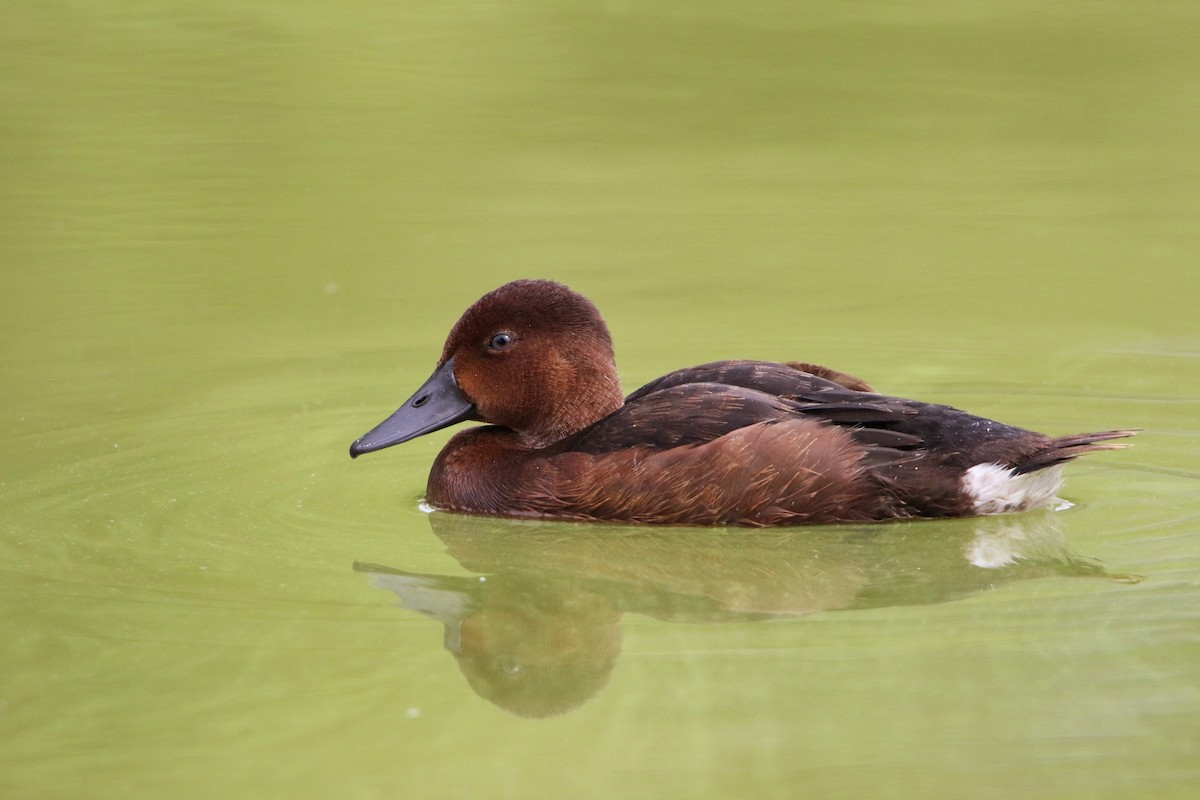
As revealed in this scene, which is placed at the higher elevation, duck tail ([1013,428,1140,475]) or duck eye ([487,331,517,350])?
duck eye ([487,331,517,350])

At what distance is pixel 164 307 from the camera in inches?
385

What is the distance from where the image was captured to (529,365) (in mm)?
6754

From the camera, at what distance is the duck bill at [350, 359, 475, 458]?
6781mm

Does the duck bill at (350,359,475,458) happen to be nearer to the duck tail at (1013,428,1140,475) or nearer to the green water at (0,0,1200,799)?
the green water at (0,0,1200,799)

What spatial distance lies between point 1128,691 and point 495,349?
2933 millimetres

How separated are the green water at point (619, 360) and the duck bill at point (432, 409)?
32cm

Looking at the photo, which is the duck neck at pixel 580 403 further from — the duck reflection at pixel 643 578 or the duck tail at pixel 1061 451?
the duck tail at pixel 1061 451

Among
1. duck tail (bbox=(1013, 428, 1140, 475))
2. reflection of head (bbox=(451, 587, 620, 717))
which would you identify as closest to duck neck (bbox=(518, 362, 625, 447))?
reflection of head (bbox=(451, 587, 620, 717))

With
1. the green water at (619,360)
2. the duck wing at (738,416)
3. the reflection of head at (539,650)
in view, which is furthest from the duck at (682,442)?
the reflection of head at (539,650)

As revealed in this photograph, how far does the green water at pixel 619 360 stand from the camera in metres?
4.54

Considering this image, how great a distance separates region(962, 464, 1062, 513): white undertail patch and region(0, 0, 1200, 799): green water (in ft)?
0.34

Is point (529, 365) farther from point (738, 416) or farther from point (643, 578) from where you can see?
point (643, 578)

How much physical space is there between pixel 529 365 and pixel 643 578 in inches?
47.9

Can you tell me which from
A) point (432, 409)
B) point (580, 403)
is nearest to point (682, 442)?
point (580, 403)
